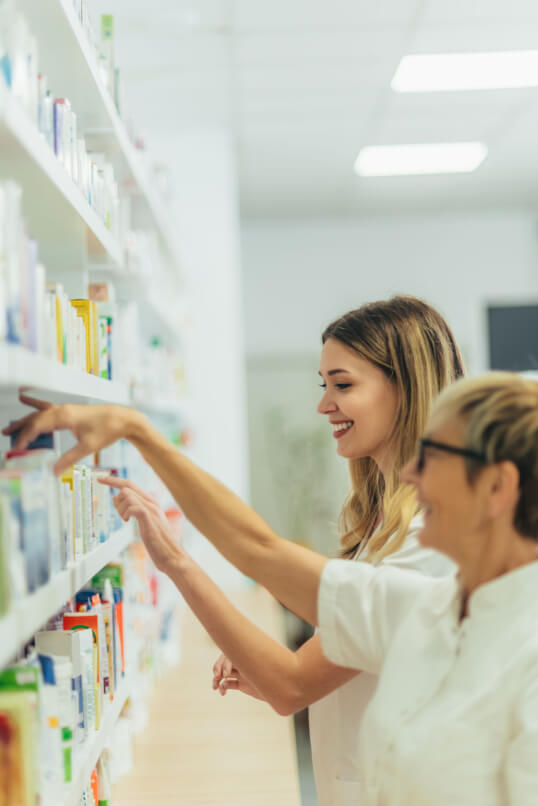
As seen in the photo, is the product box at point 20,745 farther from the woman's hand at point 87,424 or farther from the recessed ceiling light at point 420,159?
the recessed ceiling light at point 420,159

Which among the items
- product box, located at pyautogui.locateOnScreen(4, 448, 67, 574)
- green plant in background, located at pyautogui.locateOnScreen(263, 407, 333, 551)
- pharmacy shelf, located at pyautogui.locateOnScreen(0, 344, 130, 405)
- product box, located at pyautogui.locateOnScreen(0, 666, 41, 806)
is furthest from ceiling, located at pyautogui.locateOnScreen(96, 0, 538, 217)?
product box, located at pyautogui.locateOnScreen(0, 666, 41, 806)

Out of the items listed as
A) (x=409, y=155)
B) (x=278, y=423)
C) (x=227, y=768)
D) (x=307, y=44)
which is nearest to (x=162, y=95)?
(x=307, y=44)

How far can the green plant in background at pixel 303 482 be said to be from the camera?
24.0 feet

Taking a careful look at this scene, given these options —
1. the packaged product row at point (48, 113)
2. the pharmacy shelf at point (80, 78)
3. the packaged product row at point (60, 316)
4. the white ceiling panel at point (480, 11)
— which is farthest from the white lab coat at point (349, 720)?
the white ceiling panel at point (480, 11)

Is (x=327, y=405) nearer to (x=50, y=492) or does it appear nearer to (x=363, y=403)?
(x=363, y=403)

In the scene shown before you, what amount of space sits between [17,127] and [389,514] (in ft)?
3.03

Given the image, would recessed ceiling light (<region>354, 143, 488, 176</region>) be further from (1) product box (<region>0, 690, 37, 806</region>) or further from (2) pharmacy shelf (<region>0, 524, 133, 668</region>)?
(1) product box (<region>0, 690, 37, 806</region>)

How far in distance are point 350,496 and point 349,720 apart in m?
0.51

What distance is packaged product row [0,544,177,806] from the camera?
114 centimetres

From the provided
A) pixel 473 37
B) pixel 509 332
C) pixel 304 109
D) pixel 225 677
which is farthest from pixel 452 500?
pixel 509 332

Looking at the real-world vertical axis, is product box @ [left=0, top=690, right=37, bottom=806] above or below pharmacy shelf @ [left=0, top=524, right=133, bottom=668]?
below

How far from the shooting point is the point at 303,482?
738cm

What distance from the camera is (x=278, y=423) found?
7.52 metres

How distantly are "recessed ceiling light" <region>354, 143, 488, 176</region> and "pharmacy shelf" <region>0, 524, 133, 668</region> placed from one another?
476cm
